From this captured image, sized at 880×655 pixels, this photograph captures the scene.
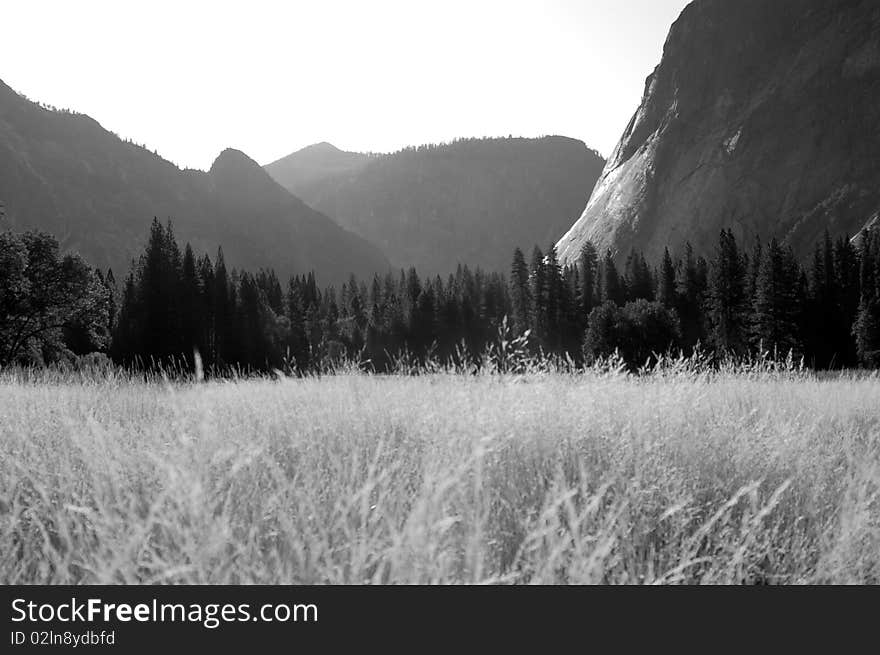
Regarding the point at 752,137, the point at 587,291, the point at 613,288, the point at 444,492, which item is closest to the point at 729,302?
the point at 613,288

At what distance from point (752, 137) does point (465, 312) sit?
108656 millimetres

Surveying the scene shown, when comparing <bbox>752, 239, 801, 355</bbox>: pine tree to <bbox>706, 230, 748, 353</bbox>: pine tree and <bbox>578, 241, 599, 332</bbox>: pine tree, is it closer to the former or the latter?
<bbox>706, 230, 748, 353</bbox>: pine tree

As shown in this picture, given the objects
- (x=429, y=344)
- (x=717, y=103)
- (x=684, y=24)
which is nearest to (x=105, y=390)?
(x=429, y=344)

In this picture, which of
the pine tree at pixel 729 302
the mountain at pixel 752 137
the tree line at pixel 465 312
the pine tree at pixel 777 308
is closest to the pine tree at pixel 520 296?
the tree line at pixel 465 312

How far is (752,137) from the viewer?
150 m

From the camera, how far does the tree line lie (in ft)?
109

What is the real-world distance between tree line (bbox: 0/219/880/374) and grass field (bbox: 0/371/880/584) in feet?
67.5

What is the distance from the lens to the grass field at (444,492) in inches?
138

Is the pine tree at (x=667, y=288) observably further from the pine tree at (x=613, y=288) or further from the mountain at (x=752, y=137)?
the mountain at (x=752, y=137)

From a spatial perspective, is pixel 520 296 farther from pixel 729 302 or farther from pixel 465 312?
pixel 729 302

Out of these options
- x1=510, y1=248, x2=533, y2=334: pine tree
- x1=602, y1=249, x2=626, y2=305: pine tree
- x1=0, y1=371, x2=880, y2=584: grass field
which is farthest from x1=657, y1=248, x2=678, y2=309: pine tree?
x1=0, y1=371, x2=880, y2=584: grass field

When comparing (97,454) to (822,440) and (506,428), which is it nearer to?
(506,428)

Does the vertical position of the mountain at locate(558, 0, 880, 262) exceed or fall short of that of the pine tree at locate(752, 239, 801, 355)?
it exceeds it

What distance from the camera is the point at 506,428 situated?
5.81 meters
